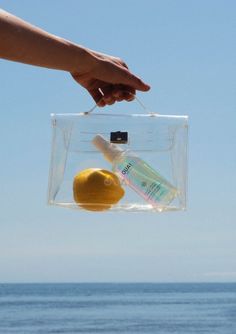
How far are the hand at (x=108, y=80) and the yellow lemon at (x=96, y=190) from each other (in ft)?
0.40

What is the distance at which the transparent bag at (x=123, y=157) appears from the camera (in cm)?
172

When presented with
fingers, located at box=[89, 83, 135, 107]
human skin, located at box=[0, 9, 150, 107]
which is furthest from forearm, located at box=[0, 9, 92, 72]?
fingers, located at box=[89, 83, 135, 107]

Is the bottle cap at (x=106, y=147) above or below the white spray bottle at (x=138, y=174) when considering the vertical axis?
above

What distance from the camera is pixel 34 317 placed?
34.2m

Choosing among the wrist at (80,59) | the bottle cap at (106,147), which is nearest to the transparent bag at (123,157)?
the bottle cap at (106,147)

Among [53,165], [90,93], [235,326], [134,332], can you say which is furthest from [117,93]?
[235,326]

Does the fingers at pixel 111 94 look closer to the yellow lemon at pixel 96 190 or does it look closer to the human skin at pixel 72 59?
the human skin at pixel 72 59

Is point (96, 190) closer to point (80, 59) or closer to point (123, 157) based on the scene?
point (123, 157)

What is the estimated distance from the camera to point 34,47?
1.44 metres

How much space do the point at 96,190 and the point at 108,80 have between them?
19 cm

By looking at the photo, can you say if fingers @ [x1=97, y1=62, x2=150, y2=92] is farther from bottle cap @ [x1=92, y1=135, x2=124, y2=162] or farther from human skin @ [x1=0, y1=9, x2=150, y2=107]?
bottle cap @ [x1=92, y1=135, x2=124, y2=162]

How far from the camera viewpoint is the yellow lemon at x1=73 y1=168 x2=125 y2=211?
5.53ft

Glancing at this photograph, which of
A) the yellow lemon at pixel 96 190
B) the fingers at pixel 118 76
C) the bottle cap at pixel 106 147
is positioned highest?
the fingers at pixel 118 76

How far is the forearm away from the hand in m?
0.06
